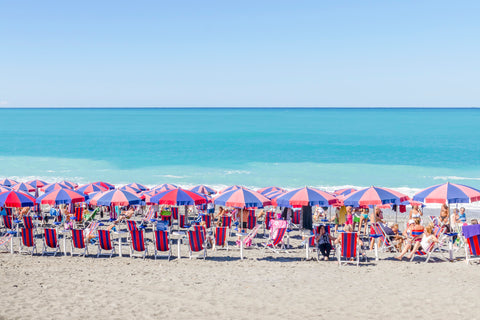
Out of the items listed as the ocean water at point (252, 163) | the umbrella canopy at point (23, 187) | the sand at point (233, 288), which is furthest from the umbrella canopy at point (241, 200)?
the ocean water at point (252, 163)

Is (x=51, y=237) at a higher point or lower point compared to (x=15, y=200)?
lower

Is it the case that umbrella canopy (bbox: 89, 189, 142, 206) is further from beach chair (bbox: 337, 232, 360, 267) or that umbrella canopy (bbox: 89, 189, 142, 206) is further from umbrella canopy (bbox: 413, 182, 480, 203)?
umbrella canopy (bbox: 413, 182, 480, 203)

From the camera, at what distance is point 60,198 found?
517 inches

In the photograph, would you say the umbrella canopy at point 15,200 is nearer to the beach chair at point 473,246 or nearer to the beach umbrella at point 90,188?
the beach umbrella at point 90,188

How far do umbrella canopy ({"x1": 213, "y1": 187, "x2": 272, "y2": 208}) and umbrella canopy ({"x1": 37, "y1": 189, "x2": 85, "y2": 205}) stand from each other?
4521 millimetres

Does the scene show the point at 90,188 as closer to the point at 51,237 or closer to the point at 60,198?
the point at 60,198

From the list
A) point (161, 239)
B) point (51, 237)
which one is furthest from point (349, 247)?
point (51, 237)

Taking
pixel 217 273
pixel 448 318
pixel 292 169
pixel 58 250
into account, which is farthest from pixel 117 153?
pixel 448 318

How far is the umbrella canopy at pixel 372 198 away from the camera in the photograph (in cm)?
1120

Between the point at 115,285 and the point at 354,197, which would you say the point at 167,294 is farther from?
the point at 354,197

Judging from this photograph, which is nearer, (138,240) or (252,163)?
(138,240)

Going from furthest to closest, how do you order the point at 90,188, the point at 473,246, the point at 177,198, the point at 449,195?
the point at 90,188
the point at 177,198
the point at 449,195
the point at 473,246

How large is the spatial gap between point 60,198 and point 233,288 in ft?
24.3

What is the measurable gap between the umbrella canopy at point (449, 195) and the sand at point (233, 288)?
5.08ft
